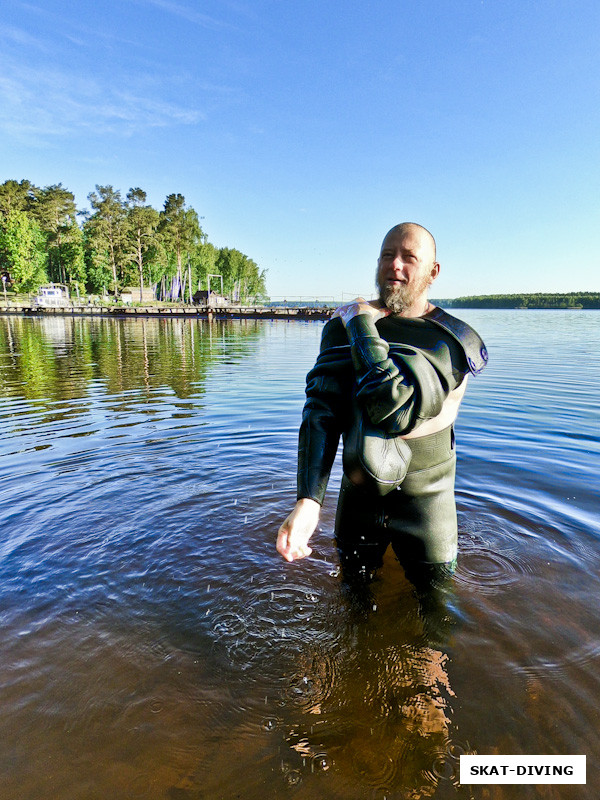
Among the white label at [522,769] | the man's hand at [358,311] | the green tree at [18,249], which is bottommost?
the white label at [522,769]

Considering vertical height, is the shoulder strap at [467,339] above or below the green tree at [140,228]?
below

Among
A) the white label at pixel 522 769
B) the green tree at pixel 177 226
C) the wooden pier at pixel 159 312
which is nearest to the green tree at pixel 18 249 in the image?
the wooden pier at pixel 159 312

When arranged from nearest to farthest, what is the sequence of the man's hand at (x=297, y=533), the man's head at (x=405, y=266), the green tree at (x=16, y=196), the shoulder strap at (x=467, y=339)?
1. the man's hand at (x=297, y=533)
2. the shoulder strap at (x=467, y=339)
3. the man's head at (x=405, y=266)
4. the green tree at (x=16, y=196)

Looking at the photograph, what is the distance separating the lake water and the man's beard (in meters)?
2.17

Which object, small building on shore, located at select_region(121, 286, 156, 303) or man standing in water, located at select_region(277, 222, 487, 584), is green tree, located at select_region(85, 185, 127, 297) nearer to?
small building on shore, located at select_region(121, 286, 156, 303)

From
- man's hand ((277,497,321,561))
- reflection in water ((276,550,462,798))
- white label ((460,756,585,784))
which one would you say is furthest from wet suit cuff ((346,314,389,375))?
white label ((460,756,585,784))

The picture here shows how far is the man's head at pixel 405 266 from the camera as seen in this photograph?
9.18ft

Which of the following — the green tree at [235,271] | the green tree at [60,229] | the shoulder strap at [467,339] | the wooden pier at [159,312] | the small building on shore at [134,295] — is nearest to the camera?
the shoulder strap at [467,339]

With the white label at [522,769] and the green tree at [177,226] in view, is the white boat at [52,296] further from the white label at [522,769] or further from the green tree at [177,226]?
the white label at [522,769]

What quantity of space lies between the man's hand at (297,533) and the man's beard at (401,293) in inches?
55.2

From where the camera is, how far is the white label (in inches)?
87.1

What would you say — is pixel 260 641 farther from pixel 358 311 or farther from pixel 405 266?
pixel 405 266

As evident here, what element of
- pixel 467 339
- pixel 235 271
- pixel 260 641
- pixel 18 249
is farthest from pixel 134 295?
pixel 467 339

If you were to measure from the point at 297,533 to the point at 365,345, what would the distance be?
3.24ft
